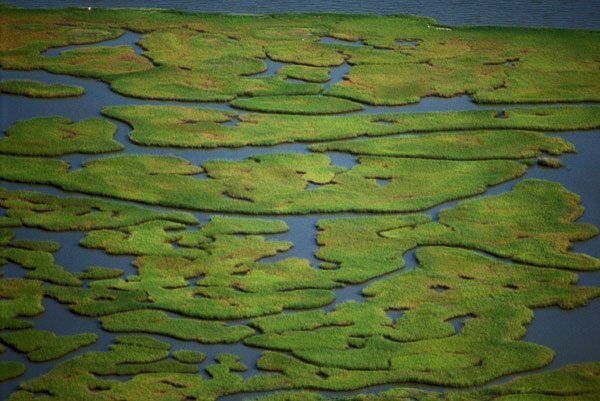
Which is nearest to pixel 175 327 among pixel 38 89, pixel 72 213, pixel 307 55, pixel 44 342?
pixel 44 342

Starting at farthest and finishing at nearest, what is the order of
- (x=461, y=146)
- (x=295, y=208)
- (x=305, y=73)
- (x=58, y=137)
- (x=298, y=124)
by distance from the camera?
(x=305, y=73) < (x=298, y=124) < (x=461, y=146) < (x=58, y=137) < (x=295, y=208)

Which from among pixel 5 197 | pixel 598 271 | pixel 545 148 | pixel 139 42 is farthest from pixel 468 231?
pixel 139 42

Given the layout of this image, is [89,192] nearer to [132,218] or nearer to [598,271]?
[132,218]

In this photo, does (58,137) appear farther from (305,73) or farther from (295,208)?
(305,73)

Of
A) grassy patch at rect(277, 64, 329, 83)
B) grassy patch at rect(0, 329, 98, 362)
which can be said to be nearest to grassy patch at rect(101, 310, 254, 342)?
grassy patch at rect(0, 329, 98, 362)

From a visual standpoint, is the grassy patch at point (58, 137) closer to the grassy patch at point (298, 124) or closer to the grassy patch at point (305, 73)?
the grassy patch at point (298, 124)

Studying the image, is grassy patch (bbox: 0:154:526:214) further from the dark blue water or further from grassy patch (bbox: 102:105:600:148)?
the dark blue water

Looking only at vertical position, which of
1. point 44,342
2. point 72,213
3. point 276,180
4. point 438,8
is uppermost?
point 438,8

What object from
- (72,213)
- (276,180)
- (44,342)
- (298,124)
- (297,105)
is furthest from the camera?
(297,105)
